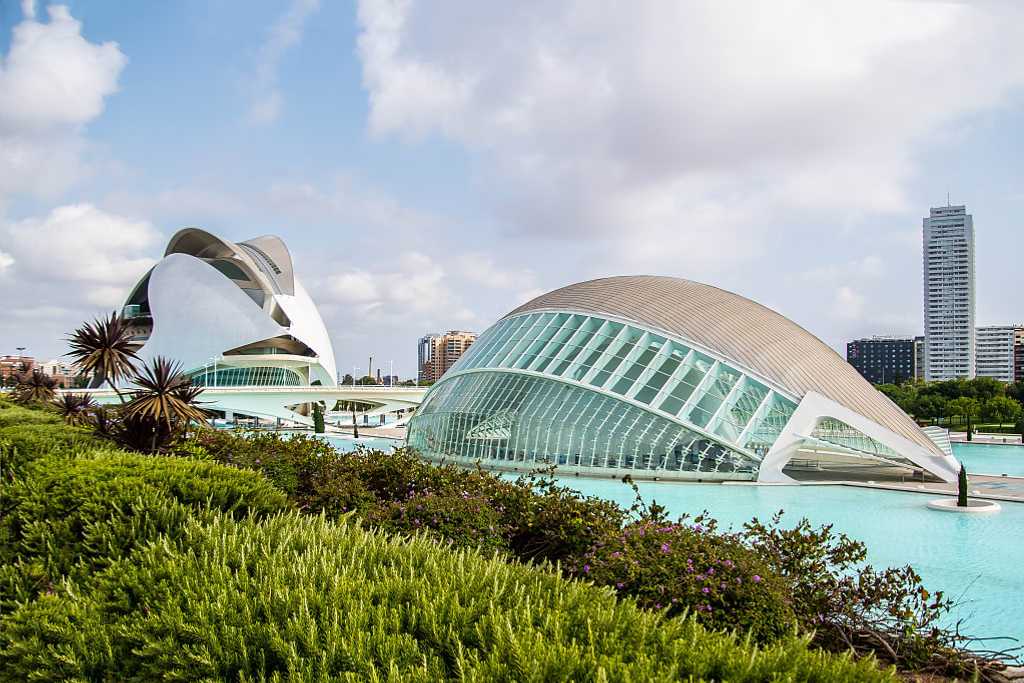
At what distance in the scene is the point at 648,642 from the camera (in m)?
3.20

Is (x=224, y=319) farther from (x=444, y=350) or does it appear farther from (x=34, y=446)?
(x=444, y=350)

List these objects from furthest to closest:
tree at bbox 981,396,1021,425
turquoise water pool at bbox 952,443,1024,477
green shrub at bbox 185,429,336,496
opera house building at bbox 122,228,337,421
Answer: opera house building at bbox 122,228,337,421 < tree at bbox 981,396,1021,425 < turquoise water pool at bbox 952,443,1024,477 < green shrub at bbox 185,429,336,496

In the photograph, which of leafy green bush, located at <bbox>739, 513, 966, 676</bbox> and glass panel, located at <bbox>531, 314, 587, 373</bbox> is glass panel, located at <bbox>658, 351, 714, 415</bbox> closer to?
glass panel, located at <bbox>531, 314, 587, 373</bbox>

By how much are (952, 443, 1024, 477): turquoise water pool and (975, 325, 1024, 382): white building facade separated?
137 metres

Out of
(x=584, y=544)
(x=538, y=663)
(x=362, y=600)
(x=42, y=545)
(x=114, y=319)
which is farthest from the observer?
(x=114, y=319)

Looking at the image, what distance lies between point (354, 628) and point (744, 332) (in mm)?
19355

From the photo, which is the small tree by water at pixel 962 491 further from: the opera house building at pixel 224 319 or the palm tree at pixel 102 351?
the opera house building at pixel 224 319

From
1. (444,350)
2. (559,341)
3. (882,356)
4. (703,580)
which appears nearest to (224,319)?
(559,341)

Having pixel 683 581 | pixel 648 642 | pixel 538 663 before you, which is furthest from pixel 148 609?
pixel 683 581

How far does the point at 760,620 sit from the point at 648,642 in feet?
6.66

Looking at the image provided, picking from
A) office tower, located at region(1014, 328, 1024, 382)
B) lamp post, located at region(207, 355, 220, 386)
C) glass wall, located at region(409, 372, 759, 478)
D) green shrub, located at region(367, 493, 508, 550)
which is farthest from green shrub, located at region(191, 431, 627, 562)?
office tower, located at region(1014, 328, 1024, 382)

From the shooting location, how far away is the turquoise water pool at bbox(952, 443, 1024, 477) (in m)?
23.3

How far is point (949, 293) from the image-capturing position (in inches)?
6004

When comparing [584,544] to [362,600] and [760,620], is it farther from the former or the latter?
[362,600]
